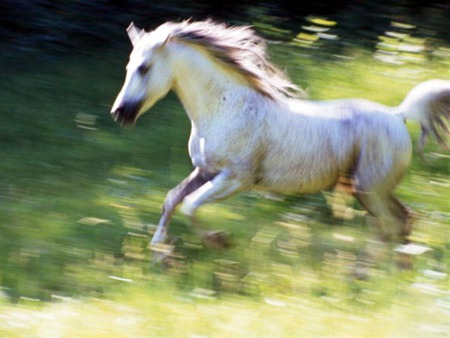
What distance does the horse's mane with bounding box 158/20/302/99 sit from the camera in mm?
7781

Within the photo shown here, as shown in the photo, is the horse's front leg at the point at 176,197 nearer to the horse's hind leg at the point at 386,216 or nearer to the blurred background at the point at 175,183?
the blurred background at the point at 175,183

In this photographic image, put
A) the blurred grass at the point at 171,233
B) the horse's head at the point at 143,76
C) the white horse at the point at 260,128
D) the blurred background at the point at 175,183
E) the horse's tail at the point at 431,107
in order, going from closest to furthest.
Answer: the blurred grass at the point at 171,233 < the blurred background at the point at 175,183 < the horse's head at the point at 143,76 < the white horse at the point at 260,128 < the horse's tail at the point at 431,107

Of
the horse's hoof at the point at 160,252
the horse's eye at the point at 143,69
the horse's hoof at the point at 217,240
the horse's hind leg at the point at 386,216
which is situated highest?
the horse's eye at the point at 143,69

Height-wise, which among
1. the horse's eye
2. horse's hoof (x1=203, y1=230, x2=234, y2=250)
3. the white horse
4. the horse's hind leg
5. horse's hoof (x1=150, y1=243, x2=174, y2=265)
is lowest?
horse's hoof (x1=150, y1=243, x2=174, y2=265)

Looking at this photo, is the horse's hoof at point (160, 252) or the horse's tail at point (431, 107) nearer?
the horse's hoof at point (160, 252)

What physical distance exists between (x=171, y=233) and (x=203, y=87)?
3.98ft

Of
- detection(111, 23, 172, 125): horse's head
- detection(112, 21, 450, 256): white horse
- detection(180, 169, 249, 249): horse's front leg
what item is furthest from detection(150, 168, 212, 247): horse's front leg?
detection(111, 23, 172, 125): horse's head

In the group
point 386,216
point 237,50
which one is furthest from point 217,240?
point 237,50

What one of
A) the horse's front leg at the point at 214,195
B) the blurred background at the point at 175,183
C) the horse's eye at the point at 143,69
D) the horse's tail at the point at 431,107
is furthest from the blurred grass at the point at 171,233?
the horse's eye at the point at 143,69

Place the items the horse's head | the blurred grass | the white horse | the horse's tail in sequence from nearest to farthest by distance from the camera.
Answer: the blurred grass
the horse's head
the white horse
the horse's tail

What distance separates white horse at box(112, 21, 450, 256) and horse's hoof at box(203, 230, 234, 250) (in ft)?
0.68

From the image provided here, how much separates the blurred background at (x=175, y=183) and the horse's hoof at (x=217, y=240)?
0.25ft

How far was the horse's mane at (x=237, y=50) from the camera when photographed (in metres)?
7.78

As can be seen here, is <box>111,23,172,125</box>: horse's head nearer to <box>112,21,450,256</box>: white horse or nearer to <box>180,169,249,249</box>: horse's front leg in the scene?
<box>112,21,450,256</box>: white horse
